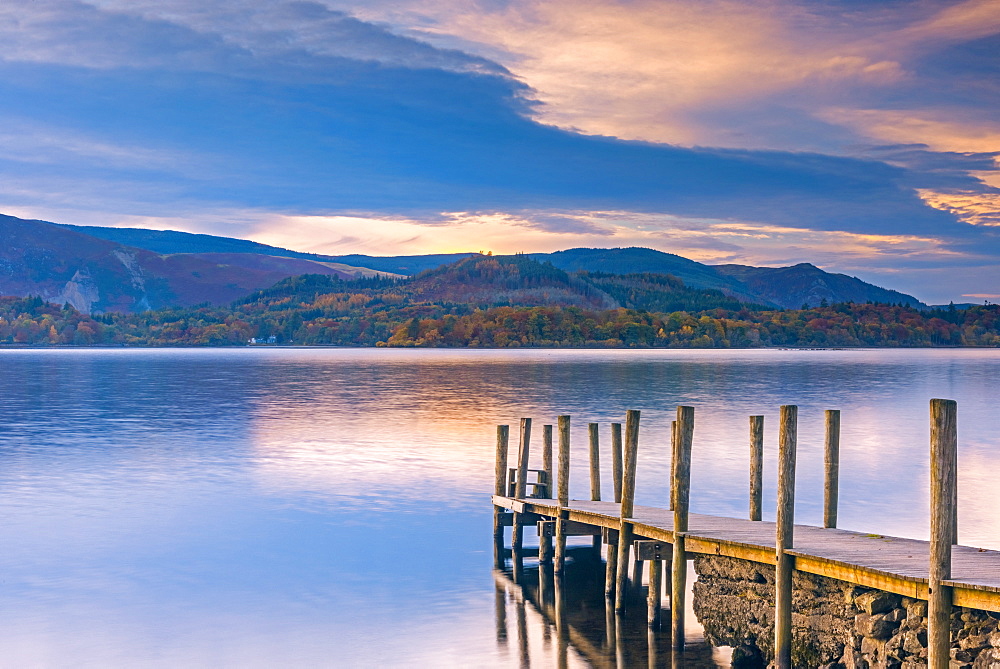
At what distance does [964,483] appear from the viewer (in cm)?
3272

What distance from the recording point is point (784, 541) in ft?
44.0

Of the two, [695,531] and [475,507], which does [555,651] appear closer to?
[695,531]

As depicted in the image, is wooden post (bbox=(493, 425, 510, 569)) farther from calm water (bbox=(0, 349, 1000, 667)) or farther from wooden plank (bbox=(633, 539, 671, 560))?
wooden plank (bbox=(633, 539, 671, 560))

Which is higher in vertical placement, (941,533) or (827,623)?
(941,533)

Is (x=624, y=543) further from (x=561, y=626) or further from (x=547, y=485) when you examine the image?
(x=547, y=485)

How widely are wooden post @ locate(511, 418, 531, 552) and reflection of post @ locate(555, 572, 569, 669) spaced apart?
86.3 inches

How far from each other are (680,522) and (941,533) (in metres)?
4.95

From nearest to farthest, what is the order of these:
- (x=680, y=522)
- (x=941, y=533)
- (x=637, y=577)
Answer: (x=941, y=533) → (x=680, y=522) → (x=637, y=577)

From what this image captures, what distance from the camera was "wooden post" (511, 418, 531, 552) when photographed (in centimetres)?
2142

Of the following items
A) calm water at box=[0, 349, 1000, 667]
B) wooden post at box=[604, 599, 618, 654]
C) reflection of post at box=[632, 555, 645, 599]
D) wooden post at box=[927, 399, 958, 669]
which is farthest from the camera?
reflection of post at box=[632, 555, 645, 599]

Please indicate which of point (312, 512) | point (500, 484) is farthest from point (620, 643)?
point (312, 512)

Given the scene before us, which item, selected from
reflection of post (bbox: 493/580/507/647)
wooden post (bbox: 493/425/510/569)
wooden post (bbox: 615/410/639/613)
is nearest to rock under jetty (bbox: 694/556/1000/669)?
wooden post (bbox: 615/410/639/613)

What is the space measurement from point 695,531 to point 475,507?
13964mm

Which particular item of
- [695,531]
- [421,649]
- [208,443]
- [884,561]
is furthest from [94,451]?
[884,561]
